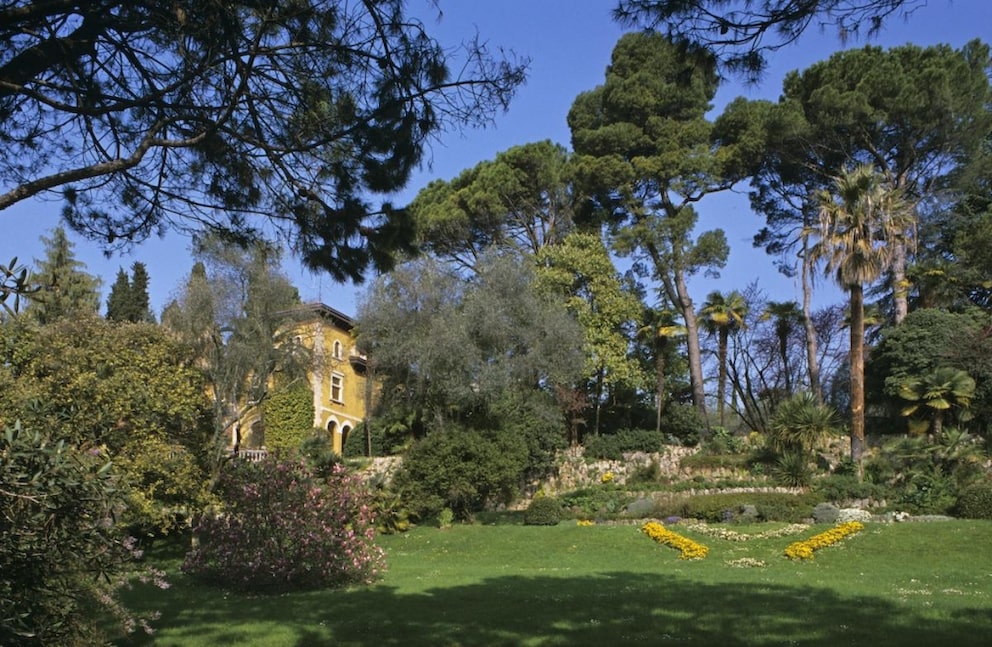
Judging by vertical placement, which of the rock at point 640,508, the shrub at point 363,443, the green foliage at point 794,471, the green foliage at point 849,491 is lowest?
the rock at point 640,508

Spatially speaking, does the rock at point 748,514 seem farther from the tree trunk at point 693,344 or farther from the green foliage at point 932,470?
the tree trunk at point 693,344

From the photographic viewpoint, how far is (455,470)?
82.8 feet

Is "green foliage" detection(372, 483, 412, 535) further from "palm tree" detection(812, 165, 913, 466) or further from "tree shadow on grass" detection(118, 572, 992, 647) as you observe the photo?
"palm tree" detection(812, 165, 913, 466)

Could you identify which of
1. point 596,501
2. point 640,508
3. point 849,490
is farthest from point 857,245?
point 596,501

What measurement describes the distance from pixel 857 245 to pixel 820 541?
1081cm

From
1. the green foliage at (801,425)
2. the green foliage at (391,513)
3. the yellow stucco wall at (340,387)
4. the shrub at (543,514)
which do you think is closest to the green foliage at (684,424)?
the green foliage at (801,425)

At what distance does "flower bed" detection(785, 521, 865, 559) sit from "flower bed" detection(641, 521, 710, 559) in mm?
1766

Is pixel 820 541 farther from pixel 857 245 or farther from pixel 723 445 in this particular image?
pixel 723 445

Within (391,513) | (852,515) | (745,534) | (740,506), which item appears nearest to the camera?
(745,534)

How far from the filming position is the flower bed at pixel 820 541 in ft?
52.8

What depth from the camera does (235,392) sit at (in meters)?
27.3

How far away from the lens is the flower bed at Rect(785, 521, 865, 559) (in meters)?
16.1

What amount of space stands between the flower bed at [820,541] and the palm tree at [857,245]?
257 inches

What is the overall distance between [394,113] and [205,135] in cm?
153
